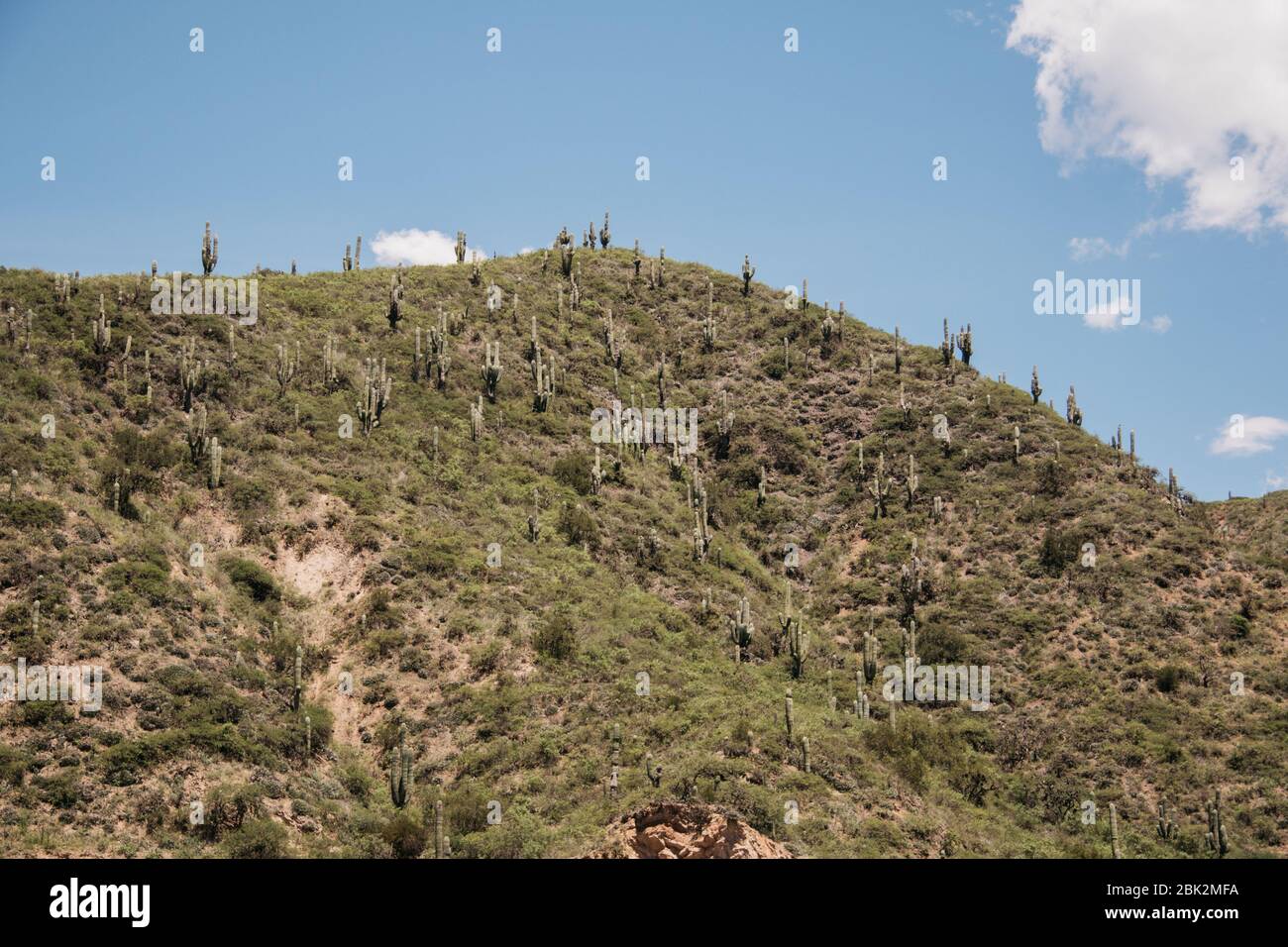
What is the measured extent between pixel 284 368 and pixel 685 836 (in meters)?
28.7

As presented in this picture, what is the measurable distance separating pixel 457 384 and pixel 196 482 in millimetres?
15840

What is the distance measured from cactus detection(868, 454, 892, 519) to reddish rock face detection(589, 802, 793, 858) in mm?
25931

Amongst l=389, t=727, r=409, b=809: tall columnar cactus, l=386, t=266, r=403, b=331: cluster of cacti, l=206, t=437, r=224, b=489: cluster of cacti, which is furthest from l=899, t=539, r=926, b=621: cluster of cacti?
l=386, t=266, r=403, b=331: cluster of cacti

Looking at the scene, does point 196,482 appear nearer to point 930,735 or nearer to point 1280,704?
point 930,735

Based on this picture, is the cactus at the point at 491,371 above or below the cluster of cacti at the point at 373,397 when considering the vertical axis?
above

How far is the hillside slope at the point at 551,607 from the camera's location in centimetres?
2748

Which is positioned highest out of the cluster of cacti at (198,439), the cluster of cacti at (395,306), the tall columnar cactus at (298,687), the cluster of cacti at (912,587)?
the cluster of cacti at (395,306)

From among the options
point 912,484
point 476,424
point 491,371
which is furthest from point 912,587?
point 491,371

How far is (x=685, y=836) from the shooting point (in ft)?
82.0

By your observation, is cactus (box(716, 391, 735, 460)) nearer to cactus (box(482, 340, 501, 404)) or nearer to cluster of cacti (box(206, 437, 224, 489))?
cactus (box(482, 340, 501, 404))

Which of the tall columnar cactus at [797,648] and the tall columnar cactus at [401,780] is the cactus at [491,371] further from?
the tall columnar cactus at [401,780]

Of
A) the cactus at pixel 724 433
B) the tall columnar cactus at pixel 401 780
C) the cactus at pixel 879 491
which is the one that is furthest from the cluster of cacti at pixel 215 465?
the cactus at pixel 879 491

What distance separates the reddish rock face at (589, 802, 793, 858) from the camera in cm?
2438

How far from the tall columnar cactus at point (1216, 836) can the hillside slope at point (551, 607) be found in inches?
36.8
